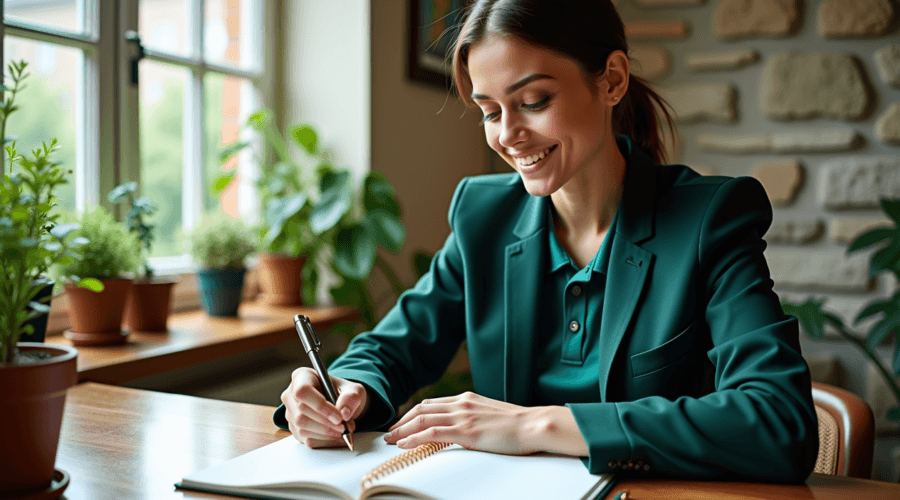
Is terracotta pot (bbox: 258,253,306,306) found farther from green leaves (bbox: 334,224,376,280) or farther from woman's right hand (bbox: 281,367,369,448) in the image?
woman's right hand (bbox: 281,367,369,448)

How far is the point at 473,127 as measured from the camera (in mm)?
3254

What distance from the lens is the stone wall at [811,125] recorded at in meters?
2.73

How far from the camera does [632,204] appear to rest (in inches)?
48.9

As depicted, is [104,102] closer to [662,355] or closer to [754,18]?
[662,355]

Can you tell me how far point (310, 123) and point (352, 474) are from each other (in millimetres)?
1865

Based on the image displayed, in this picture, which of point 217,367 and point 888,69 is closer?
point 217,367

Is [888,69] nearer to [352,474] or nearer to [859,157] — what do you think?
[859,157]

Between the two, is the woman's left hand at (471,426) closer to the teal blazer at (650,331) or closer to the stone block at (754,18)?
the teal blazer at (650,331)

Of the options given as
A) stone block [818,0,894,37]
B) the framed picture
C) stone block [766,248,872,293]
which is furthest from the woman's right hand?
stone block [818,0,894,37]

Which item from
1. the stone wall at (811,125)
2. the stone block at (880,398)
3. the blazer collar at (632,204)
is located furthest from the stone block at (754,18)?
the blazer collar at (632,204)

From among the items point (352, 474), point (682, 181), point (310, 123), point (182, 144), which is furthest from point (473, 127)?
point (352, 474)

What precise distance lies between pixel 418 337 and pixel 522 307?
209 millimetres

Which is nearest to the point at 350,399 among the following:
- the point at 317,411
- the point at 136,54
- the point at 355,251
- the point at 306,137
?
the point at 317,411

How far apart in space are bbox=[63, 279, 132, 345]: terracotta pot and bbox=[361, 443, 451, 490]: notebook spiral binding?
38.4 inches
